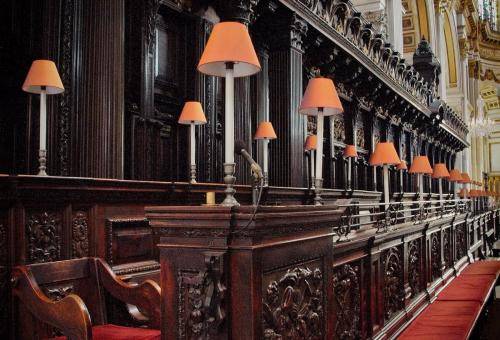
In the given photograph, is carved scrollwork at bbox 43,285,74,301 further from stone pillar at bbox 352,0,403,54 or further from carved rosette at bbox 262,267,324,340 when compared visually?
stone pillar at bbox 352,0,403,54

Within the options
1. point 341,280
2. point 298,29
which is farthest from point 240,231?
point 298,29

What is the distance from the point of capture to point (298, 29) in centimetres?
732

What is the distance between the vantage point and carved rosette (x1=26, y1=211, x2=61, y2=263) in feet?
8.71

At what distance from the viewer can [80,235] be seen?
297cm

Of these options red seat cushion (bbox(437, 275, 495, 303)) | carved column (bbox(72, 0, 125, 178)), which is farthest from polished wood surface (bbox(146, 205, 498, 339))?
red seat cushion (bbox(437, 275, 495, 303))

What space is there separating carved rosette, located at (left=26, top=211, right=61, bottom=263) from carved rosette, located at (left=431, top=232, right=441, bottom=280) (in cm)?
442

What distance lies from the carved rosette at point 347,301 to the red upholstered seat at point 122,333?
38.0 inches

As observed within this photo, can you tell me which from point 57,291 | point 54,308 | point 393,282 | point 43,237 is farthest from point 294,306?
point 393,282

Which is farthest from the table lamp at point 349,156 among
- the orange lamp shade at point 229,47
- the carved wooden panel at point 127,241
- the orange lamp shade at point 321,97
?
the orange lamp shade at point 229,47

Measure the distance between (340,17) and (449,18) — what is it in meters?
18.7

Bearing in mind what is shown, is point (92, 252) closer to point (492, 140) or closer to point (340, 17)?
point (340, 17)

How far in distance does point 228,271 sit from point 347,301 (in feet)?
4.65

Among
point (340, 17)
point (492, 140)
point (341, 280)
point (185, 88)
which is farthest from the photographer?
point (492, 140)

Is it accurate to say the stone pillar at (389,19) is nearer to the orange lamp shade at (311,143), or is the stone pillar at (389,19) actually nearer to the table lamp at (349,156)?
the table lamp at (349,156)
